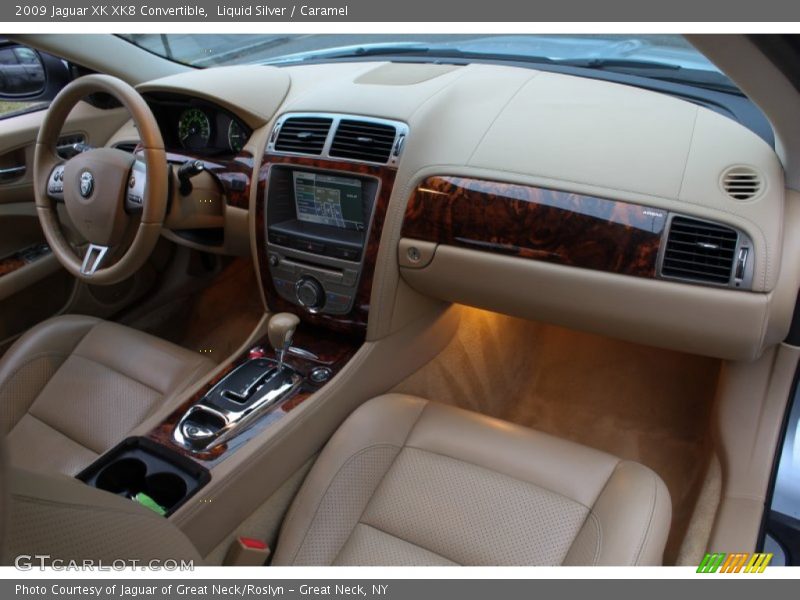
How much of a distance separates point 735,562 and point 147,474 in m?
1.18

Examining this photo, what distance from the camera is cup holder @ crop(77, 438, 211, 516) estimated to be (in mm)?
1304

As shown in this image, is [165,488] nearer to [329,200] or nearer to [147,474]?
[147,474]

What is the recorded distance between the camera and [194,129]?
2.07m

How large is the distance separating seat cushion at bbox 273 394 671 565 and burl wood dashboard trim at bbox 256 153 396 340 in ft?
0.88

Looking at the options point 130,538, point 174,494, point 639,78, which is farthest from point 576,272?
point 130,538

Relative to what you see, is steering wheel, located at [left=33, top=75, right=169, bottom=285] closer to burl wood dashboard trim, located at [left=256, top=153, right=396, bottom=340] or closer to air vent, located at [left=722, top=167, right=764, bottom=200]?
burl wood dashboard trim, located at [left=256, top=153, right=396, bottom=340]

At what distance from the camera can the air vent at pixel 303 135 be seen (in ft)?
5.51

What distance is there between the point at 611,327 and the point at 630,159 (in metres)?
0.37

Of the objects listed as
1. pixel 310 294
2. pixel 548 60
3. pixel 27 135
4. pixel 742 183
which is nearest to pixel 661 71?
pixel 548 60

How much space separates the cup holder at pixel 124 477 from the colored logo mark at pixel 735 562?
1.11m

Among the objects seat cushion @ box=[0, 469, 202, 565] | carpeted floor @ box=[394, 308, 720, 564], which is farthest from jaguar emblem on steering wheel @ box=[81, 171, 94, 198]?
seat cushion @ box=[0, 469, 202, 565]

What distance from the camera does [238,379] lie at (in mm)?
1597

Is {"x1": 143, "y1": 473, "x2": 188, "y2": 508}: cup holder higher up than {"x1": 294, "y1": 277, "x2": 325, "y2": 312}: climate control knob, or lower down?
lower down

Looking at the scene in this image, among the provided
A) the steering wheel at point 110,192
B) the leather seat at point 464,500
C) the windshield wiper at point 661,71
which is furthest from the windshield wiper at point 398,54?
the leather seat at point 464,500
